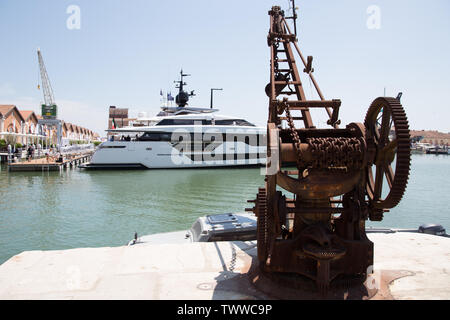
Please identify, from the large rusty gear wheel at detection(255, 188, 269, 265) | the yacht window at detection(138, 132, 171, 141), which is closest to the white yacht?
the yacht window at detection(138, 132, 171, 141)

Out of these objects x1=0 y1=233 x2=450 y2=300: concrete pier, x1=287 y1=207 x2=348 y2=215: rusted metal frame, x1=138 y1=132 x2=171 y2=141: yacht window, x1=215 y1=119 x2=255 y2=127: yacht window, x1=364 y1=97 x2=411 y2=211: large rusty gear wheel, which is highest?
x1=215 y1=119 x2=255 y2=127: yacht window

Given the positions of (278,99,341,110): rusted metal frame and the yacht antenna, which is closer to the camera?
(278,99,341,110): rusted metal frame

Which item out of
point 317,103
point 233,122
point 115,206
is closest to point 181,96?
point 233,122

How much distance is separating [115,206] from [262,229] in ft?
43.4

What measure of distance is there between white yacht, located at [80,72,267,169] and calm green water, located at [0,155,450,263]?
5.87 meters

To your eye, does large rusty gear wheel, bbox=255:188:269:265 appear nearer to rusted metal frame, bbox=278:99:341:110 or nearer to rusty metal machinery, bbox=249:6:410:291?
rusty metal machinery, bbox=249:6:410:291

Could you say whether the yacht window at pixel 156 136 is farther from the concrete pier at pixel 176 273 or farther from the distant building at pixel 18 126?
the concrete pier at pixel 176 273

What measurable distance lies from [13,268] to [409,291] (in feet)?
18.1

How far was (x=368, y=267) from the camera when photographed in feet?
14.3

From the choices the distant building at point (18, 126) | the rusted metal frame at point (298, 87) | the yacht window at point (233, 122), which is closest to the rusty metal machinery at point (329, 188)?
the rusted metal frame at point (298, 87)

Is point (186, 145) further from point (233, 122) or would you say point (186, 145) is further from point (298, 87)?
point (298, 87)

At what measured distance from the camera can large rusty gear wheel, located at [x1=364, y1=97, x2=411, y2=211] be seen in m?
3.63

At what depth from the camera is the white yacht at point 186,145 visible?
32.5 m
